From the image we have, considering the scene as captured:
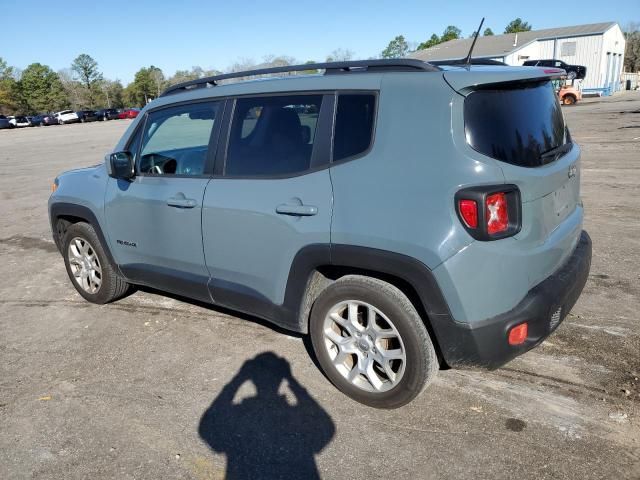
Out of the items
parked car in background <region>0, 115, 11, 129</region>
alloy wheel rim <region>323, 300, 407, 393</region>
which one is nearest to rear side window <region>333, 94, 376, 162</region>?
alloy wheel rim <region>323, 300, 407, 393</region>

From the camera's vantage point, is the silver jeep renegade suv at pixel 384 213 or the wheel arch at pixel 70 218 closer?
the silver jeep renegade suv at pixel 384 213

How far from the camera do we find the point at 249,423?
297 centimetres

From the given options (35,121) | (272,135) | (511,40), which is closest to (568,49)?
(511,40)

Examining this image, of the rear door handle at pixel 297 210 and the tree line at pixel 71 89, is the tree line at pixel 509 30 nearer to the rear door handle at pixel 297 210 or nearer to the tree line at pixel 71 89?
the tree line at pixel 71 89

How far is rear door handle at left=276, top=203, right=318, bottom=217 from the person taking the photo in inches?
116

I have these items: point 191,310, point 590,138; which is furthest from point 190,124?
point 590,138

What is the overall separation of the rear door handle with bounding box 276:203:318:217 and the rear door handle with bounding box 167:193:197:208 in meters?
0.78

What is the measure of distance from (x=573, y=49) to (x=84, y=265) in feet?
175

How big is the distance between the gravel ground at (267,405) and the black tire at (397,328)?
0.13 m

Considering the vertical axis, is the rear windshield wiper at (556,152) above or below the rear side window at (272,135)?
below

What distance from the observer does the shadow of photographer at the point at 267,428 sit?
2.64 m

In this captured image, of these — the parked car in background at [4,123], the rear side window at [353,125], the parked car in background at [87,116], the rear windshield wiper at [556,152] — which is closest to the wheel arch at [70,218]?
the rear side window at [353,125]

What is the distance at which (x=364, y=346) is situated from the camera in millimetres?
3006

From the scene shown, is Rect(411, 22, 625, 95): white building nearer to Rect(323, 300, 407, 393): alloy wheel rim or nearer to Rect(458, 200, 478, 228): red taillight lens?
Rect(323, 300, 407, 393): alloy wheel rim
